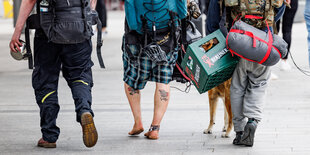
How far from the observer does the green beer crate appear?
209 inches

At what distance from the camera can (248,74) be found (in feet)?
18.0

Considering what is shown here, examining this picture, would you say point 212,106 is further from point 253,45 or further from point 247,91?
point 253,45

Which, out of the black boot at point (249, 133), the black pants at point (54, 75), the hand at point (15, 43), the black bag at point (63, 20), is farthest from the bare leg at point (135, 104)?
the hand at point (15, 43)

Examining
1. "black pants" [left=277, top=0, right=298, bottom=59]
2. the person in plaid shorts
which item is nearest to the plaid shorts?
the person in plaid shorts

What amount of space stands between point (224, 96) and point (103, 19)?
873 cm

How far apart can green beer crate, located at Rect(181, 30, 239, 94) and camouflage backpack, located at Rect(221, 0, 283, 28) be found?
0.27 m

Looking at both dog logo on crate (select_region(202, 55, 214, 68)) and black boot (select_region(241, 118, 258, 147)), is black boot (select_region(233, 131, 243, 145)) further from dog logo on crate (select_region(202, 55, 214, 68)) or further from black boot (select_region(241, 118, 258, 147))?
dog logo on crate (select_region(202, 55, 214, 68))

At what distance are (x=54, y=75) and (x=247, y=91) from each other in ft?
5.46

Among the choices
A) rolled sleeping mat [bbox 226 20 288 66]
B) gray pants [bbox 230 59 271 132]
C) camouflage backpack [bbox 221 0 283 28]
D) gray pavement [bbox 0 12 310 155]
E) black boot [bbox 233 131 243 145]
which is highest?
camouflage backpack [bbox 221 0 283 28]

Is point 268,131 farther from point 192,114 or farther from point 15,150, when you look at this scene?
point 15,150

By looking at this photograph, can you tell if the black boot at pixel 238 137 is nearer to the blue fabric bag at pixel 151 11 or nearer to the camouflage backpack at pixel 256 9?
the camouflage backpack at pixel 256 9

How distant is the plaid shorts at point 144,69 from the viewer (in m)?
5.81

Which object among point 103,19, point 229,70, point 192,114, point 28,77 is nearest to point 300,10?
point 103,19

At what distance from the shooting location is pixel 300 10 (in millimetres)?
21422
